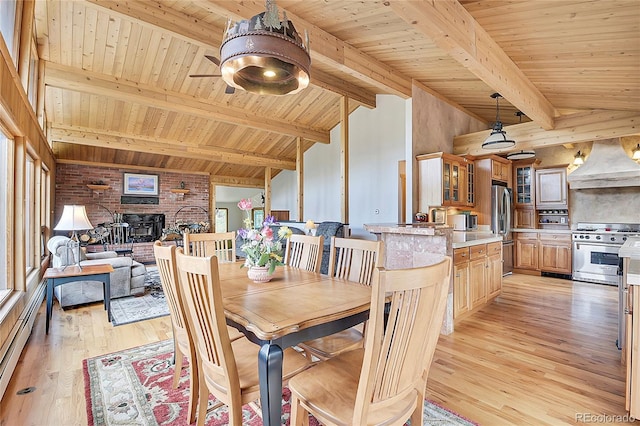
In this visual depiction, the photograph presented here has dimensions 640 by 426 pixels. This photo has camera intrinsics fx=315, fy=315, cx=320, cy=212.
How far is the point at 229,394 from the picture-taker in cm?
130

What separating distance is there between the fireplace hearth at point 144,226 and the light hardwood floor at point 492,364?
4808 millimetres

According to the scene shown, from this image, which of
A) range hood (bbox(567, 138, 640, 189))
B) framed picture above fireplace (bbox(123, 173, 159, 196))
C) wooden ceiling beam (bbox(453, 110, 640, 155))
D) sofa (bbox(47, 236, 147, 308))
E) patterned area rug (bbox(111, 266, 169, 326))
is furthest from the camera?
framed picture above fireplace (bbox(123, 173, 159, 196))

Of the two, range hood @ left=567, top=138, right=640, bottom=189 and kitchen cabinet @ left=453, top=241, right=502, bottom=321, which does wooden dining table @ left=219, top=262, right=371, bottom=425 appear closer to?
kitchen cabinet @ left=453, top=241, right=502, bottom=321

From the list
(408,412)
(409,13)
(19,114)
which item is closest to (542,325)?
(408,412)

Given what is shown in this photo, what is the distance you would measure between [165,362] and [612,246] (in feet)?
21.3

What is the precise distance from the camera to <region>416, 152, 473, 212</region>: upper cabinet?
16.4ft

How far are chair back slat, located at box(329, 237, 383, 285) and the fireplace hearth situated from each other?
779cm

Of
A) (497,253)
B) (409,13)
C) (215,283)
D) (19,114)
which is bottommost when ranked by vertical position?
(497,253)

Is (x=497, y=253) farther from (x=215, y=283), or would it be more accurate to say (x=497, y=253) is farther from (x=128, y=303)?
(x=128, y=303)

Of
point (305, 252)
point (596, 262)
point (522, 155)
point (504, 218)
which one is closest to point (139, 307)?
point (305, 252)

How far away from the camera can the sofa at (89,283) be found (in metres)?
3.83

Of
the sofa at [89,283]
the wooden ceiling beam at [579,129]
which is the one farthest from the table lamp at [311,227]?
the wooden ceiling beam at [579,129]

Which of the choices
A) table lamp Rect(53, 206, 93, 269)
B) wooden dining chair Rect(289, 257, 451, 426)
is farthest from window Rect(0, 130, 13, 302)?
wooden dining chair Rect(289, 257, 451, 426)

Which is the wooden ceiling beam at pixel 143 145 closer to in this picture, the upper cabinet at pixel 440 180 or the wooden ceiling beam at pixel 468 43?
the upper cabinet at pixel 440 180
